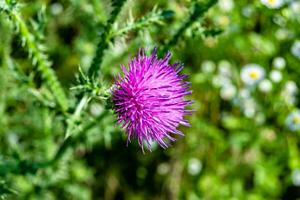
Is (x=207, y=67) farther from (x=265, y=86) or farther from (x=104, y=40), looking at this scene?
(x=104, y=40)

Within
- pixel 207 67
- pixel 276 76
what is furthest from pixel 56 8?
pixel 276 76

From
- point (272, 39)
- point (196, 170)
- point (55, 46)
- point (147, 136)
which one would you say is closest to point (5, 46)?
point (55, 46)

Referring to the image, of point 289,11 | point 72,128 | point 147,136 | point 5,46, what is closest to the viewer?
point 147,136

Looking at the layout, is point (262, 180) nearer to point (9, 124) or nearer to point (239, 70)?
point (239, 70)

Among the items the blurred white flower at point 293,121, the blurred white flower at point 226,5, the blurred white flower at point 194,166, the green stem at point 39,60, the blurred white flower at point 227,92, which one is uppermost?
the blurred white flower at point 226,5

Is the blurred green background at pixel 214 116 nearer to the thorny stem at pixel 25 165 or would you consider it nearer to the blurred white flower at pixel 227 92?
the blurred white flower at pixel 227 92

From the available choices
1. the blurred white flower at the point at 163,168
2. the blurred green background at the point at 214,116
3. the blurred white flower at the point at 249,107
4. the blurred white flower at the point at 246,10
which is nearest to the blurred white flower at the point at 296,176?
the blurred green background at the point at 214,116
